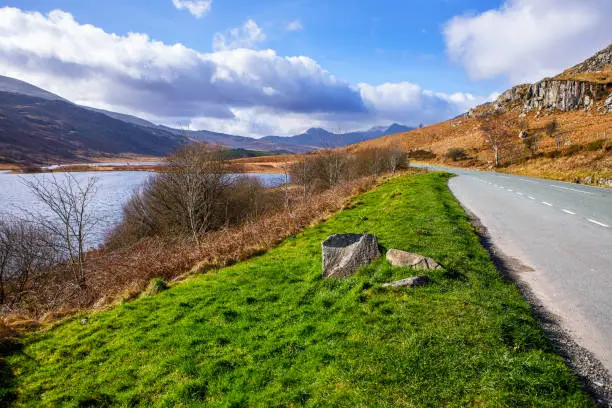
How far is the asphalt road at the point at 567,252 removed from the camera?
205 inches

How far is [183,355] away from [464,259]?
6660mm

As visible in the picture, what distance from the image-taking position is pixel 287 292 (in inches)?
324

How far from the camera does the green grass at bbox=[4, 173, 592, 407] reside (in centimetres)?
409

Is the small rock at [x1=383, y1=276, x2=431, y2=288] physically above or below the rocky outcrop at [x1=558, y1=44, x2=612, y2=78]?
below

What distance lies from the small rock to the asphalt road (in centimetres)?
205

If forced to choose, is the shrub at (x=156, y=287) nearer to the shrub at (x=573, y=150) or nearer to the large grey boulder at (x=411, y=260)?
the large grey boulder at (x=411, y=260)

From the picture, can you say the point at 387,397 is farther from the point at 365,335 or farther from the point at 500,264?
the point at 500,264

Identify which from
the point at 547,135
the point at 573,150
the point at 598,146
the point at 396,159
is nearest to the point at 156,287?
the point at 396,159

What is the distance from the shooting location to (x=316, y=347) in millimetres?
5410

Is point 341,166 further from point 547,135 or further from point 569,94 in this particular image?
point 569,94

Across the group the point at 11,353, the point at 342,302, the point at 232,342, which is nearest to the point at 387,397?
the point at 342,302

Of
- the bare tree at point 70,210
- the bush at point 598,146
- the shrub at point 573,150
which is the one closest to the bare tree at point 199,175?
the bare tree at point 70,210

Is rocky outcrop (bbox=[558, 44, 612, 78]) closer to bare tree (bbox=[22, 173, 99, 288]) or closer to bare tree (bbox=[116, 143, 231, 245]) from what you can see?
bare tree (bbox=[116, 143, 231, 245])

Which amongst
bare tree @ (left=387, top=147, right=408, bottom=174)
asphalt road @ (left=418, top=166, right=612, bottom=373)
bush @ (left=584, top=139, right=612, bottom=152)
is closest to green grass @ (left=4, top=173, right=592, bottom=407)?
asphalt road @ (left=418, top=166, right=612, bottom=373)
